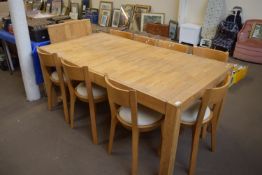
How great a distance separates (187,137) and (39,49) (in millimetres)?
1754

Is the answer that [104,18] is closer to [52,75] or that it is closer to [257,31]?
[257,31]

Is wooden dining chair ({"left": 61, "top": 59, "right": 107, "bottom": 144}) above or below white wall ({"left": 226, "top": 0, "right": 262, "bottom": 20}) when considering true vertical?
below

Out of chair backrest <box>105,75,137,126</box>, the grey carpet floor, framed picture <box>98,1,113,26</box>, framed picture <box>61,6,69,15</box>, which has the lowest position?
the grey carpet floor

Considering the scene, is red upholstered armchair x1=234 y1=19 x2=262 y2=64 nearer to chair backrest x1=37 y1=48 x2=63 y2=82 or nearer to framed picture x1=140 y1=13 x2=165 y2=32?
framed picture x1=140 y1=13 x2=165 y2=32

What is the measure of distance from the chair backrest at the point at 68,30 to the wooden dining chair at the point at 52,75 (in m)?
0.39

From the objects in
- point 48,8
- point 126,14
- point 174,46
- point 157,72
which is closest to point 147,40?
point 174,46

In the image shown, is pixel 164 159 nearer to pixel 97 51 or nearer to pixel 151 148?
pixel 151 148

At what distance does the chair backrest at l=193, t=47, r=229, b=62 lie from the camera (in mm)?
2129

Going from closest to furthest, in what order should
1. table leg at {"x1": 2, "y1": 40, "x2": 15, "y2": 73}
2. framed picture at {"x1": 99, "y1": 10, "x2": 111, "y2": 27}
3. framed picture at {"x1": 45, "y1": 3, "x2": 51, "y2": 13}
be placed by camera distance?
table leg at {"x1": 2, "y1": 40, "x2": 15, "y2": 73} < framed picture at {"x1": 99, "y1": 10, "x2": 111, "y2": 27} < framed picture at {"x1": 45, "y1": 3, "x2": 51, "y2": 13}

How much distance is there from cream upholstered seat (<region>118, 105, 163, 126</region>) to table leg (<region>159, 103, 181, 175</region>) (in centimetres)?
20

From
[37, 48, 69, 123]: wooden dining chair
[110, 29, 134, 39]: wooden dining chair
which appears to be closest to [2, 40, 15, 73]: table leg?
[37, 48, 69, 123]: wooden dining chair

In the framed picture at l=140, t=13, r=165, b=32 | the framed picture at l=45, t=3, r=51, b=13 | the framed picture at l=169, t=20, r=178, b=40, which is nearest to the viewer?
the framed picture at l=169, t=20, r=178, b=40

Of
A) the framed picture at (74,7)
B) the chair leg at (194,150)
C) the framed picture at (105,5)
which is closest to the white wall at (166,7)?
the framed picture at (105,5)

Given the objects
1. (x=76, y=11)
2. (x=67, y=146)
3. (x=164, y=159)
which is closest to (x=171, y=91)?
(x=164, y=159)
